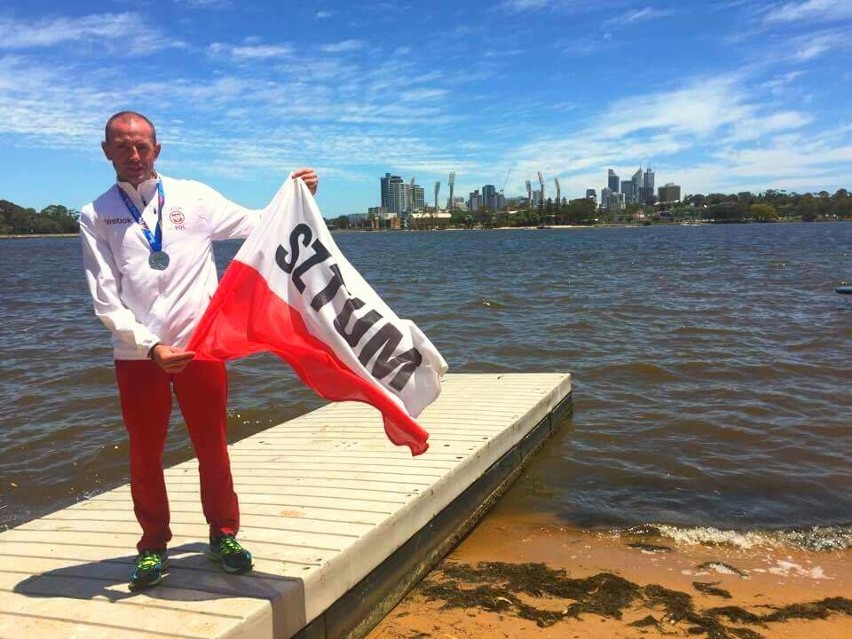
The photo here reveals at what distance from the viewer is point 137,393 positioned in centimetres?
311

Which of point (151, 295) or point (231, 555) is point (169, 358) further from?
point (231, 555)

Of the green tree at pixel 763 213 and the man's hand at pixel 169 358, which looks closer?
the man's hand at pixel 169 358

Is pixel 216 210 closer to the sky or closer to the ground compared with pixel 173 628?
closer to the sky

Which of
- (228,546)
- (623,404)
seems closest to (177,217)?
(228,546)

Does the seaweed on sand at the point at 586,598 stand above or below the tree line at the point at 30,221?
below

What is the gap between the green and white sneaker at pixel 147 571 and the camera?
10.9 ft

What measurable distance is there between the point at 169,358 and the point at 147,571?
117cm

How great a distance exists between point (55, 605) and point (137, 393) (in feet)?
3.67

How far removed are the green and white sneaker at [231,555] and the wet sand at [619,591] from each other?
44.9 inches

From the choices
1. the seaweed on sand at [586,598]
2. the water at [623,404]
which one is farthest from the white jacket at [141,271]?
the water at [623,404]

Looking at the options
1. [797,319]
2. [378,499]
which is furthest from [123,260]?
[797,319]

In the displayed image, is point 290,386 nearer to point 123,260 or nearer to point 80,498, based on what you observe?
point 80,498

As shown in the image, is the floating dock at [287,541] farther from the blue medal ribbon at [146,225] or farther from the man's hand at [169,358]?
the blue medal ribbon at [146,225]

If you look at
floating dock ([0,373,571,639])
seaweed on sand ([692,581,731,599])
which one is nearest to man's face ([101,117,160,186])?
floating dock ([0,373,571,639])
